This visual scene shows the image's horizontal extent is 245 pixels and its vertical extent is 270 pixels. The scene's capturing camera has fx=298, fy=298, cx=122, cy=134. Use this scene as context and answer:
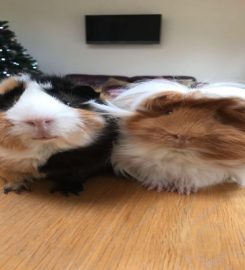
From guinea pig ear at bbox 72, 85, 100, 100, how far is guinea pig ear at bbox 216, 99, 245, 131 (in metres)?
0.22

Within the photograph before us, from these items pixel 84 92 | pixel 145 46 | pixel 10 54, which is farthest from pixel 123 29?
pixel 84 92

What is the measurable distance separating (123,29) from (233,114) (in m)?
3.34

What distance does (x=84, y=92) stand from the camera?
52 cm

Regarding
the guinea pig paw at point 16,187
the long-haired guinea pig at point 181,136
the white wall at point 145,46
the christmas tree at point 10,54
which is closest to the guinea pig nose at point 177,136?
the long-haired guinea pig at point 181,136

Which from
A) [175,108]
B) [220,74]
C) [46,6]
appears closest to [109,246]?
[175,108]

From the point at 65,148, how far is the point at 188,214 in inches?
8.4

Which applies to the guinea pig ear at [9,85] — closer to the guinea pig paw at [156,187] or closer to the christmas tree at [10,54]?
the guinea pig paw at [156,187]

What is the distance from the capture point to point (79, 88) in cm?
51

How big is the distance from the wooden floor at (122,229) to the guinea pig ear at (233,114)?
0.13m

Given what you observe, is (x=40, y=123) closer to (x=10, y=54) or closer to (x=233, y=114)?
(x=233, y=114)

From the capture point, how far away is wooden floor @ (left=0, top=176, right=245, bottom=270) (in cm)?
34

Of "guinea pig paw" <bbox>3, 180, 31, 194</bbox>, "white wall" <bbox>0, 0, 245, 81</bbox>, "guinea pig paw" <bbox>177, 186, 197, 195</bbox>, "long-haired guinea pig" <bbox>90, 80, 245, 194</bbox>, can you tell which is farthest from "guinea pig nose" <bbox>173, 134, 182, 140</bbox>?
"white wall" <bbox>0, 0, 245, 81</bbox>

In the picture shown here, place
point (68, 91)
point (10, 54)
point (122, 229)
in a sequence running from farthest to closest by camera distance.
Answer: point (10, 54) → point (68, 91) → point (122, 229)

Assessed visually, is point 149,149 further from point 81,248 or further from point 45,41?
point 45,41
